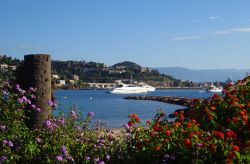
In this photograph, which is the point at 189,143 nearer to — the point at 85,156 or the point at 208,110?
the point at 85,156

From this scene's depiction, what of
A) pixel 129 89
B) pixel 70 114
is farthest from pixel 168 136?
pixel 129 89

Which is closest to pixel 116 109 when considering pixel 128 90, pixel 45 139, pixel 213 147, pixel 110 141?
pixel 110 141

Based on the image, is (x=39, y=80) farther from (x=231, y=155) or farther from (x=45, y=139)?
(x=231, y=155)

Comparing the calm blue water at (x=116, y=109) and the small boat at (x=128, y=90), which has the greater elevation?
the small boat at (x=128, y=90)

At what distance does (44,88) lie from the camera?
804cm

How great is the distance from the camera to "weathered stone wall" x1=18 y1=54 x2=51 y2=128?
7.93 m

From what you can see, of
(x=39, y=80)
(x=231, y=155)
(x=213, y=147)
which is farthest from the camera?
(x=39, y=80)

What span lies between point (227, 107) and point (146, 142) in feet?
9.02

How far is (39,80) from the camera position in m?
8.00

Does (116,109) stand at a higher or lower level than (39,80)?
lower

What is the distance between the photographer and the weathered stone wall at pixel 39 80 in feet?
26.0

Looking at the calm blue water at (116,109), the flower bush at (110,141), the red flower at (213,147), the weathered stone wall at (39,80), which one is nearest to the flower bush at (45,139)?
the flower bush at (110,141)

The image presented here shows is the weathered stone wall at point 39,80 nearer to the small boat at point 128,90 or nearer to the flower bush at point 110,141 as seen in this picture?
the flower bush at point 110,141

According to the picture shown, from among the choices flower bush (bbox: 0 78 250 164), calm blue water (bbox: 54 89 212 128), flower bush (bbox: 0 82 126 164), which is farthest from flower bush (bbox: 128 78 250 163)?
calm blue water (bbox: 54 89 212 128)
